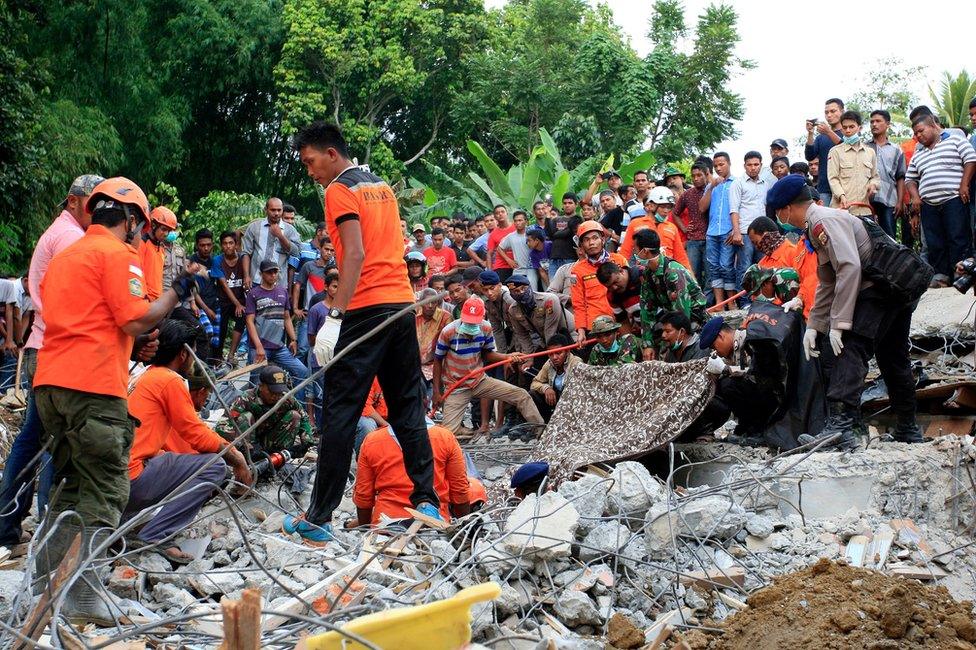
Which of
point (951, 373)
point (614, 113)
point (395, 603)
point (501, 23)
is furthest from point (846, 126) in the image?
point (501, 23)

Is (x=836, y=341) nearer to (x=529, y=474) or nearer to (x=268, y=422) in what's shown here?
(x=529, y=474)

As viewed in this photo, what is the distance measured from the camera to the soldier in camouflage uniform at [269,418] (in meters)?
7.29

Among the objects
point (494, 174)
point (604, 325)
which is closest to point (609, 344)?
point (604, 325)

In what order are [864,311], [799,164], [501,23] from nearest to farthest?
[864,311] → [799,164] → [501,23]

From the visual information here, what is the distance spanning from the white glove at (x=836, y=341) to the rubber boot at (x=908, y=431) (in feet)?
2.70

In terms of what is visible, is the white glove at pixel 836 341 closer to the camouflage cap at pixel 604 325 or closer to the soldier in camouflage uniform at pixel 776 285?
the soldier in camouflage uniform at pixel 776 285

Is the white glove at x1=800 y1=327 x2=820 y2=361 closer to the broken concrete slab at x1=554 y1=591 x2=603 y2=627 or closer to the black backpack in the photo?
the black backpack

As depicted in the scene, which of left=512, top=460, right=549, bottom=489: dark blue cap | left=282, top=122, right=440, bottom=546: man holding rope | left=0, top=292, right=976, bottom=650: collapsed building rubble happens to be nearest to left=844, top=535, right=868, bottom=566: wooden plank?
left=0, top=292, right=976, bottom=650: collapsed building rubble

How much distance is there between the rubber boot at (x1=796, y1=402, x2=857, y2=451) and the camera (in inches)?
263

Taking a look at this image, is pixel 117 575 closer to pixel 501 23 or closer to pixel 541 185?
pixel 541 185

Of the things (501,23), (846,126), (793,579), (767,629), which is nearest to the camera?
(767,629)

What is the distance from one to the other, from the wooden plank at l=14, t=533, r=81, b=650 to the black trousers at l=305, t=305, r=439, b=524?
1.67 meters

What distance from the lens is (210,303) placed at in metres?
12.2

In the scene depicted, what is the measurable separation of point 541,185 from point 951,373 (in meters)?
10.0
